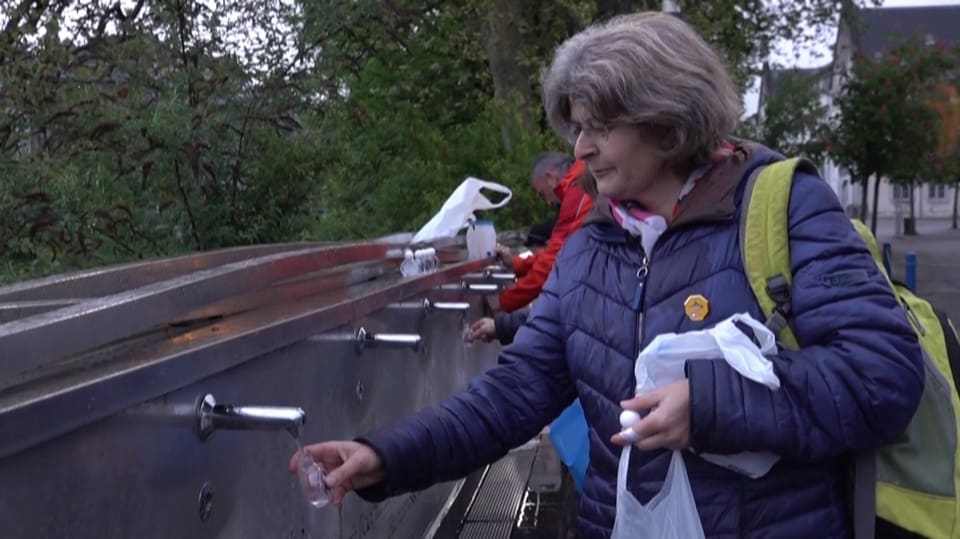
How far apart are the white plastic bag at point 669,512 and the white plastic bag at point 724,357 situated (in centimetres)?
6

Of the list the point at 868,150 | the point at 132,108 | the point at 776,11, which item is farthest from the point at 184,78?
the point at 868,150

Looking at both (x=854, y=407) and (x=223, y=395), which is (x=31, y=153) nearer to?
(x=223, y=395)

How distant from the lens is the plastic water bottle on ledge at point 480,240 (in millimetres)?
6551

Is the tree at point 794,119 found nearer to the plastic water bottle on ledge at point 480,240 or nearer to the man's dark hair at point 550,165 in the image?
the man's dark hair at point 550,165

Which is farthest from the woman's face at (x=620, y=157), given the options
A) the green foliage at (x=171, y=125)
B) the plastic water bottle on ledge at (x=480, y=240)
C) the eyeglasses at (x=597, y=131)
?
the green foliage at (x=171, y=125)

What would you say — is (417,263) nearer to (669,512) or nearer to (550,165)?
(669,512)

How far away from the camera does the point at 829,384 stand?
2.08 meters

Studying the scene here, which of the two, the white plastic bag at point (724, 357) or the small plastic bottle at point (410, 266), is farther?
the small plastic bottle at point (410, 266)

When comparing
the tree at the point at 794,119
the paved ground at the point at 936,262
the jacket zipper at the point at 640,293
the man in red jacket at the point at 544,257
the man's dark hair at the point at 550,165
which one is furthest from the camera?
the tree at the point at 794,119

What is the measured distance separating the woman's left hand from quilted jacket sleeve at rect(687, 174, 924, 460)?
2cm

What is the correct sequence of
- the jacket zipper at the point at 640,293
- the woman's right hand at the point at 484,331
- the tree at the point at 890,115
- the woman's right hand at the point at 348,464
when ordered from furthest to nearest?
the tree at the point at 890,115, the woman's right hand at the point at 484,331, the woman's right hand at the point at 348,464, the jacket zipper at the point at 640,293

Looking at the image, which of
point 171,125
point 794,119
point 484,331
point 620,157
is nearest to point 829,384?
point 620,157

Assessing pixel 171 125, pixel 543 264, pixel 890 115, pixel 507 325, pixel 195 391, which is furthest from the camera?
pixel 890 115

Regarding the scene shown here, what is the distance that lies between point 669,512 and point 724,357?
11.3 inches
